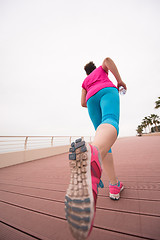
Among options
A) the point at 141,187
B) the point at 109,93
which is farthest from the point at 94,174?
the point at 141,187

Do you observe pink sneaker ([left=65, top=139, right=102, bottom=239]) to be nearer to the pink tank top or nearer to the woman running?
the woman running

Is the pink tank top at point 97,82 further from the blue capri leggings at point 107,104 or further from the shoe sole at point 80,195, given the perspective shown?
the shoe sole at point 80,195

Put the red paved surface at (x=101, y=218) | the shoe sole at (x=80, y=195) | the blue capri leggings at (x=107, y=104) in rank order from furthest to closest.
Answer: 1. the blue capri leggings at (x=107, y=104)
2. the red paved surface at (x=101, y=218)
3. the shoe sole at (x=80, y=195)

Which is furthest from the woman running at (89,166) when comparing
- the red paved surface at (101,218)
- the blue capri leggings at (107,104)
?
the red paved surface at (101,218)

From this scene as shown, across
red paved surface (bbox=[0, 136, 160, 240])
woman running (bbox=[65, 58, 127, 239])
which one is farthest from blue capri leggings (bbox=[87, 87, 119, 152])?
red paved surface (bbox=[0, 136, 160, 240])

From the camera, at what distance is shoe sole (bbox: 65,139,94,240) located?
325 millimetres

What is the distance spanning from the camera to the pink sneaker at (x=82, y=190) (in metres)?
0.33

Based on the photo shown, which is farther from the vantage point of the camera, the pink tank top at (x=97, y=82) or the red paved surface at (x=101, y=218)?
the pink tank top at (x=97, y=82)

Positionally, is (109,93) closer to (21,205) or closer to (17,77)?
(21,205)

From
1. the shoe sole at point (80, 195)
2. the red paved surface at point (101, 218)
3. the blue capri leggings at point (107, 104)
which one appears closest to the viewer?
the shoe sole at point (80, 195)

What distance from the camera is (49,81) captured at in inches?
872

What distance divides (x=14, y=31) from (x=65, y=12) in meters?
11.5

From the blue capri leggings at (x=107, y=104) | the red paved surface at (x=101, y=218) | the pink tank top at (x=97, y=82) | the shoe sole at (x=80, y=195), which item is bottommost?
the red paved surface at (x=101, y=218)

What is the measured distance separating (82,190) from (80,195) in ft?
0.05
